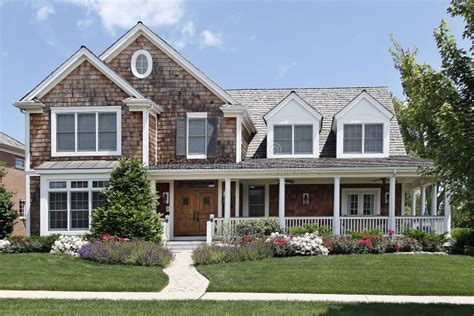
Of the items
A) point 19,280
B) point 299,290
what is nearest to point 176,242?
point 19,280

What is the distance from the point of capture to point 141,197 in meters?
17.2

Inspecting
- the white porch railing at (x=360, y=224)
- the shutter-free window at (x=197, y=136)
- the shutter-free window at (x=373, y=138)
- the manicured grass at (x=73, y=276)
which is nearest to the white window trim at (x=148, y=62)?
the shutter-free window at (x=197, y=136)

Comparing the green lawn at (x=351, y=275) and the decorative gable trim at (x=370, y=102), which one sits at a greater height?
the decorative gable trim at (x=370, y=102)

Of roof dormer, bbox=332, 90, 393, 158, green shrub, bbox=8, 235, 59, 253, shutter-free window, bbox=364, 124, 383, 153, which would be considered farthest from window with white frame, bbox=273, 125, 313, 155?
green shrub, bbox=8, 235, 59, 253

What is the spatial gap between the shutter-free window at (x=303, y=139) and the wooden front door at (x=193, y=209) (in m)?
4.56

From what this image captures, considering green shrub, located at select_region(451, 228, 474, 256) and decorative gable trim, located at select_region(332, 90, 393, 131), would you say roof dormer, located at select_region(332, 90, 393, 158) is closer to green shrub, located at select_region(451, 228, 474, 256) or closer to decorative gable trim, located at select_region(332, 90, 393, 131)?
decorative gable trim, located at select_region(332, 90, 393, 131)

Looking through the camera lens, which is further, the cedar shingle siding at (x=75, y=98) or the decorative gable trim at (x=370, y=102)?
the decorative gable trim at (x=370, y=102)

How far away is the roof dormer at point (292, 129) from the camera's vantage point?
20531 mm

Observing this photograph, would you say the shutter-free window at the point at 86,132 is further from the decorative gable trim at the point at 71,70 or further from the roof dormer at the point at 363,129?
the roof dormer at the point at 363,129

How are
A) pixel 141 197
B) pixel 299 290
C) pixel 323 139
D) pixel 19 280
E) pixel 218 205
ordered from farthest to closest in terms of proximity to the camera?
1. pixel 323 139
2. pixel 218 205
3. pixel 141 197
4. pixel 19 280
5. pixel 299 290

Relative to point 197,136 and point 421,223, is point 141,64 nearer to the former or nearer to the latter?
point 197,136

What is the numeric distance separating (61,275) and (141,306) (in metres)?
4.37

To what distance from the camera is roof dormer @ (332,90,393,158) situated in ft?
65.9

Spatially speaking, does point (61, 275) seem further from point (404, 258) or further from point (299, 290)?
point (404, 258)
